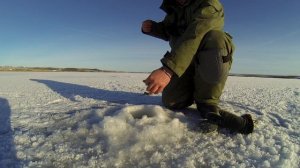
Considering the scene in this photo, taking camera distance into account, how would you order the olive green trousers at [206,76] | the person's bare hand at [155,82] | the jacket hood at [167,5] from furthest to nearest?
the jacket hood at [167,5], the olive green trousers at [206,76], the person's bare hand at [155,82]

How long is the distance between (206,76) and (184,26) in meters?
0.50

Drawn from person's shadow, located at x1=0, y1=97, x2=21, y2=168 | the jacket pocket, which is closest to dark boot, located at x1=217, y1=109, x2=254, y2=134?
the jacket pocket

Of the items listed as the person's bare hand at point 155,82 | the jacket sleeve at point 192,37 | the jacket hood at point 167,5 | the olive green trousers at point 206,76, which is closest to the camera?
the person's bare hand at point 155,82

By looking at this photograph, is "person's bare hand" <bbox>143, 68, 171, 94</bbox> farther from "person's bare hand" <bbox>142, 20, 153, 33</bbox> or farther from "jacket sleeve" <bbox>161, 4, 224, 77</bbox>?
"person's bare hand" <bbox>142, 20, 153, 33</bbox>

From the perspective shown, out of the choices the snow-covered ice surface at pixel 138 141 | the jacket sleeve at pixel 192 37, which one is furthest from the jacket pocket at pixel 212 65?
the snow-covered ice surface at pixel 138 141

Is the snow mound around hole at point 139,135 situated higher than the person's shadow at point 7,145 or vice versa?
the snow mound around hole at point 139,135

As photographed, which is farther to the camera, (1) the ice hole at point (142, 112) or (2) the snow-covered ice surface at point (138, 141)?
(1) the ice hole at point (142, 112)

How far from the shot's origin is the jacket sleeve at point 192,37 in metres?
1.84

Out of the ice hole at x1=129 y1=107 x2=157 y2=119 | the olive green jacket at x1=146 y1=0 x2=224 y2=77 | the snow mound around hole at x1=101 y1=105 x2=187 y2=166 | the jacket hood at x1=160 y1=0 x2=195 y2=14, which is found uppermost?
the jacket hood at x1=160 y1=0 x2=195 y2=14

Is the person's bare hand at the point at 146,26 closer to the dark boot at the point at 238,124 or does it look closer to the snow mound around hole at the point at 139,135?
the snow mound around hole at the point at 139,135

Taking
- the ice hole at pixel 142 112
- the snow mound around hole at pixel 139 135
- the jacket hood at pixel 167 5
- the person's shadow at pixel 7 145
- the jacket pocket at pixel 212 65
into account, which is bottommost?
the person's shadow at pixel 7 145

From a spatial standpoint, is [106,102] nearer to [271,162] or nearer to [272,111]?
[272,111]

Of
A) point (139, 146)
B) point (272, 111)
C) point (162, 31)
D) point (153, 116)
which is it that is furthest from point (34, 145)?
point (272, 111)

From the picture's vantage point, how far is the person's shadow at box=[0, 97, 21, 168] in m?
1.50
